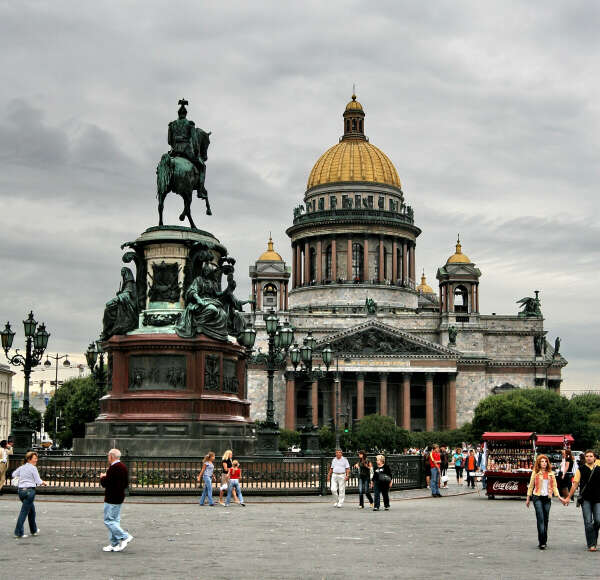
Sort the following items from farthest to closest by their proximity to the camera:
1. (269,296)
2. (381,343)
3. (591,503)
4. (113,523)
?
(269,296) → (381,343) → (591,503) → (113,523)

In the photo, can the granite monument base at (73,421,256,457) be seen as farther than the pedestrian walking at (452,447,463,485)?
No

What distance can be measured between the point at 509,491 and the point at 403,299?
320ft

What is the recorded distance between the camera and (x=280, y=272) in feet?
415

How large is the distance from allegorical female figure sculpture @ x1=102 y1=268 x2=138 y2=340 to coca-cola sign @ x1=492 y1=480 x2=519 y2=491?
12562 millimetres

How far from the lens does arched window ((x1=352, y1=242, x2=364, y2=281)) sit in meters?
135

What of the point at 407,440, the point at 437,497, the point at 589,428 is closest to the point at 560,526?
the point at 437,497

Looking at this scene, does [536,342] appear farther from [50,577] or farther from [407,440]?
[50,577]

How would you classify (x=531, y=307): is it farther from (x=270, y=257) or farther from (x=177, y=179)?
(x=177, y=179)

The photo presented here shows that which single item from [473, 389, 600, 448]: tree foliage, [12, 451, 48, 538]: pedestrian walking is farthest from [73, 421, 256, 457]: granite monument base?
[473, 389, 600, 448]: tree foliage

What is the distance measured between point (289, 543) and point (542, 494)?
176 inches

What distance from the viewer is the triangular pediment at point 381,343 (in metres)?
121

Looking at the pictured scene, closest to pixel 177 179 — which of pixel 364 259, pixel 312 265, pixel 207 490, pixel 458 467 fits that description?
pixel 207 490

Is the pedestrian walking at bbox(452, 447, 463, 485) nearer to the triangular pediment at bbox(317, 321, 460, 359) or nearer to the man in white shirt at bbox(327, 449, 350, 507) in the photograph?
the man in white shirt at bbox(327, 449, 350, 507)

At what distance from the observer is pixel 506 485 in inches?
1448
